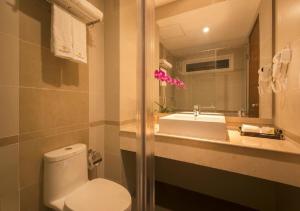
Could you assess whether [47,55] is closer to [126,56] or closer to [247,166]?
[126,56]

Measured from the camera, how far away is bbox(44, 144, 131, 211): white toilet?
921 millimetres

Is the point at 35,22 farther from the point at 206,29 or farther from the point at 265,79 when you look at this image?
the point at 265,79

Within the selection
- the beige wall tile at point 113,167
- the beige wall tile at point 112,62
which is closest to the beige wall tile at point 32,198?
the beige wall tile at point 113,167

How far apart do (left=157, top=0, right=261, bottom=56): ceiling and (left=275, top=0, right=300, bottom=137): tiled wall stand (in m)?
0.25

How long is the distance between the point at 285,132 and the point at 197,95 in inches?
31.1

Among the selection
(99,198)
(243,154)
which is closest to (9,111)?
(99,198)

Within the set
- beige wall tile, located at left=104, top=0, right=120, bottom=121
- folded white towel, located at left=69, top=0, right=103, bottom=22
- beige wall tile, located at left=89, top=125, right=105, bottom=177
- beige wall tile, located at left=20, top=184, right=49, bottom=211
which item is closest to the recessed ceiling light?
beige wall tile, located at left=104, top=0, right=120, bottom=121

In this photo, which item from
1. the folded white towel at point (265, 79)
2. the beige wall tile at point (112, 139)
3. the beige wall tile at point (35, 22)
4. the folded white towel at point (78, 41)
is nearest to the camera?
the beige wall tile at point (35, 22)

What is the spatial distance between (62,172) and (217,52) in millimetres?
1744

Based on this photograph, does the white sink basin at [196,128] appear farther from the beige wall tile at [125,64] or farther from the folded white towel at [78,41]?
the folded white towel at [78,41]

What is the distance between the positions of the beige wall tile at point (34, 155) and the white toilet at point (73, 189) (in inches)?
2.0

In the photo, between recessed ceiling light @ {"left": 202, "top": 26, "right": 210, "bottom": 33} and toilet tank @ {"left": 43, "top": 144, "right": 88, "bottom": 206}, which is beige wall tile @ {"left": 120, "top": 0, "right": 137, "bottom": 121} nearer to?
toilet tank @ {"left": 43, "top": 144, "right": 88, "bottom": 206}

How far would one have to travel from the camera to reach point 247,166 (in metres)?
0.96

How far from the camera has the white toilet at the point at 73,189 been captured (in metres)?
0.92
